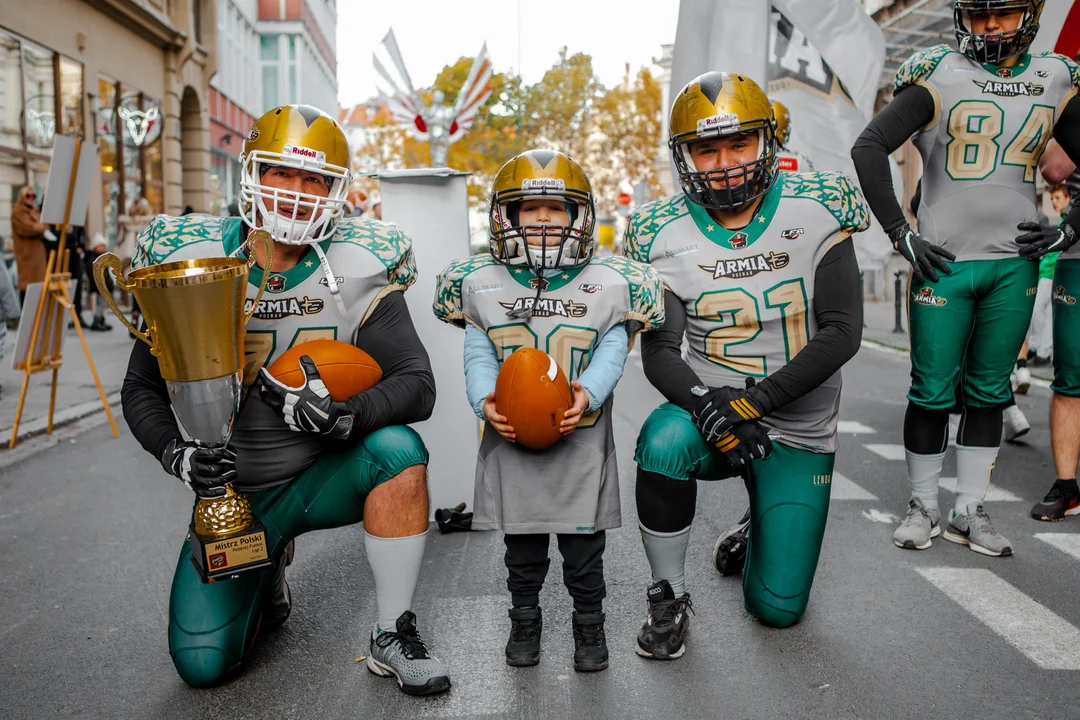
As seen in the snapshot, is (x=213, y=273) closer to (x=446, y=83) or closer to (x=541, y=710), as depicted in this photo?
(x=541, y=710)

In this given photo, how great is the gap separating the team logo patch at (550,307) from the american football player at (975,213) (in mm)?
1754

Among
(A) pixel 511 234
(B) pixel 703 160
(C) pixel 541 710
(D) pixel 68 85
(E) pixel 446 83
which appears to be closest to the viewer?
(C) pixel 541 710

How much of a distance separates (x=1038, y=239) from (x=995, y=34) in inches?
33.7

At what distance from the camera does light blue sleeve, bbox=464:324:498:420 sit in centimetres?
312

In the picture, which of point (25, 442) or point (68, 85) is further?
point (68, 85)

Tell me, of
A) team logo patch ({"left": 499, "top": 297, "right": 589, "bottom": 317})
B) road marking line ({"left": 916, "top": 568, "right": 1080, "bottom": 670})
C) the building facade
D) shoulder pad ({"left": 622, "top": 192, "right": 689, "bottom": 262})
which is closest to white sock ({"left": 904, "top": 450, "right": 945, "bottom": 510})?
road marking line ({"left": 916, "top": 568, "right": 1080, "bottom": 670})

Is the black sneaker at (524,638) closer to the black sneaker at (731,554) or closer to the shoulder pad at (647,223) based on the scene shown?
the black sneaker at (731,554)

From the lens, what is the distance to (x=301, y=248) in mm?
3236

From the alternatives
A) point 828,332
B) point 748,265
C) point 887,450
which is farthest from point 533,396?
point 887,450

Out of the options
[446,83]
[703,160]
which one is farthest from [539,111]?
[703,160]

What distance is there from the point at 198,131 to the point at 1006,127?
2192 centimetres

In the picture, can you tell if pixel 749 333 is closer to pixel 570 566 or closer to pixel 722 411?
pixel 722 411

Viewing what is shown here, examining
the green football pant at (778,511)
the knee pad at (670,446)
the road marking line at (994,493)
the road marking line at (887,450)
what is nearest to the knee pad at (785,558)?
the green football pant at (778,511)

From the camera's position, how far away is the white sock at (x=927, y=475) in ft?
14.5
